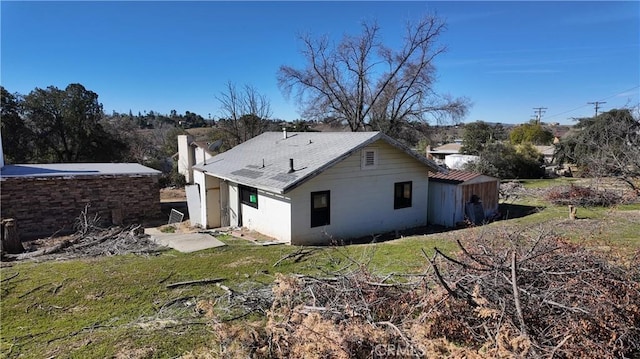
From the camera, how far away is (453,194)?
15.3m

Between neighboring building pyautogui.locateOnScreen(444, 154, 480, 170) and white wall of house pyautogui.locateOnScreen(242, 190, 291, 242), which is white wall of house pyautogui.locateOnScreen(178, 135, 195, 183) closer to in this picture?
white wall of house pyautogui.locateOnScreen(242, 190, 291, 242)

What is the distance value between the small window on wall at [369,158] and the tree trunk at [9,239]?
10.4 metres

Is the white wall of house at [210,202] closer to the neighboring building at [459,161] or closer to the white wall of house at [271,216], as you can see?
the white wall of house at [271,216]

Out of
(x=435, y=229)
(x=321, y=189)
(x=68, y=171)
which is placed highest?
(x=68, y=171)

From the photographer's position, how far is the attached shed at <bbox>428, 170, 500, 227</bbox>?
15.3 metres

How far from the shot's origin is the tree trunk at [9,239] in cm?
1088

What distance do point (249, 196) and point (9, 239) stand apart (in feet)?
22.9

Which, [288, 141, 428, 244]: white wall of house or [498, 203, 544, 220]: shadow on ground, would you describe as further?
[498, 203, 544, 220]: shadow on ground

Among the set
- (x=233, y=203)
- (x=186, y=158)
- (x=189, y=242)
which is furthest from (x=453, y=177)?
(x=186, y=158)

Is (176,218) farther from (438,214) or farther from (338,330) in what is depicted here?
(338,330)

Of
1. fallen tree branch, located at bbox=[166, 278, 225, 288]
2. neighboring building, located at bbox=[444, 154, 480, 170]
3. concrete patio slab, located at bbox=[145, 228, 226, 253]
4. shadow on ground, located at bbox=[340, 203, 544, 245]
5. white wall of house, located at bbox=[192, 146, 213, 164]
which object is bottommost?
shadow on ground, located at bbox=[340, 203, 544, 245]

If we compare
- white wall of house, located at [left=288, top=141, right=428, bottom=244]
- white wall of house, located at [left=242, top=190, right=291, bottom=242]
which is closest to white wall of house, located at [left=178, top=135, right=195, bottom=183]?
white wall of house, located at [left=242, top=190, right=291, bottom=242]

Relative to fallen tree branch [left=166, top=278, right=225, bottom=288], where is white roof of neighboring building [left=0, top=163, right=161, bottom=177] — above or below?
above

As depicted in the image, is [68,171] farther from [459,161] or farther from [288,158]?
[459,161]
